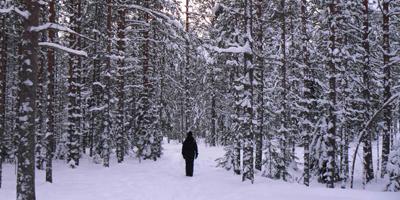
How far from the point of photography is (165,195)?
45.4ft

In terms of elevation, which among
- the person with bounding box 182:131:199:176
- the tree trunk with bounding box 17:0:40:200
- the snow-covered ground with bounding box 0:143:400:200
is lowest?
the snow-covered ground with bounding box 0:143:400:200

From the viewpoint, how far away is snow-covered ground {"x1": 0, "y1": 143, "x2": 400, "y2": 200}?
11891 mm

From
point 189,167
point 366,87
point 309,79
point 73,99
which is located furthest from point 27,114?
point 366,87

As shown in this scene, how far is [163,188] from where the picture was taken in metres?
15.2

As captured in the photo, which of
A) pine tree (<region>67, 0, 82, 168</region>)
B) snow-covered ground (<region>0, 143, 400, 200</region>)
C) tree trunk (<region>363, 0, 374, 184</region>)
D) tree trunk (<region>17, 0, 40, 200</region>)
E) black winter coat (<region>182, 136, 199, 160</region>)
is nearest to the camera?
tree trunk (<region>17, 0, 40, 200</region>)

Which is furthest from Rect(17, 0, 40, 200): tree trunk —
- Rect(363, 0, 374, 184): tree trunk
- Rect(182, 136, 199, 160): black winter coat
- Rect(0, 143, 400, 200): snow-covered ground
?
Rect(363, 0, 374, 184): tree trunk

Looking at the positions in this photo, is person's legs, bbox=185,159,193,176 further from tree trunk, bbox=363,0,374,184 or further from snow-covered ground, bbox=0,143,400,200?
tree trunk, bbox=363,0,374,184

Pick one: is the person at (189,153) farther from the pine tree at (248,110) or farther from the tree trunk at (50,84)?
the tree trunk at (50,84)

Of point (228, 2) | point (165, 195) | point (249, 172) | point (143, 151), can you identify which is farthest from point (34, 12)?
point (143, 151)

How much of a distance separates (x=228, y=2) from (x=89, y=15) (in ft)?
37.3

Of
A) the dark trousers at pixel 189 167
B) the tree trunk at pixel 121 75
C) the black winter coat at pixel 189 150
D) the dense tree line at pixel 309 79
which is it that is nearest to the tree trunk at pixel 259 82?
the dense tree line at pixel 309 79

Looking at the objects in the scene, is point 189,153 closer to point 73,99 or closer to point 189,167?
point 189,167

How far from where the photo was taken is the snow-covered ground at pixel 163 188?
1189cm

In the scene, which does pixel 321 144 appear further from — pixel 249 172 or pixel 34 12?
pixel 34 12
